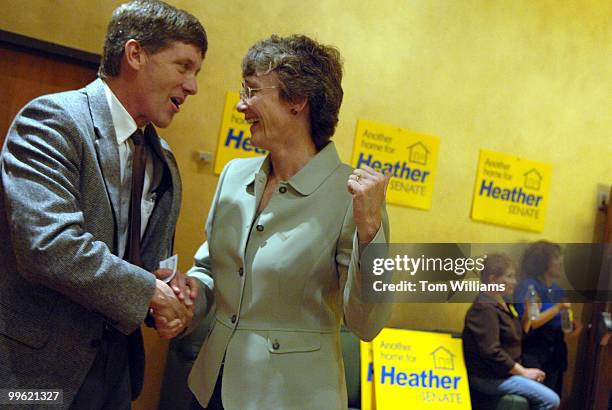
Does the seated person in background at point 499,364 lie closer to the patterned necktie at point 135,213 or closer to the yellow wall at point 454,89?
the yellow wall at point 454,89

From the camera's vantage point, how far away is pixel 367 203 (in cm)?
146

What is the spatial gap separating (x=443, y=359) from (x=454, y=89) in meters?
1.72

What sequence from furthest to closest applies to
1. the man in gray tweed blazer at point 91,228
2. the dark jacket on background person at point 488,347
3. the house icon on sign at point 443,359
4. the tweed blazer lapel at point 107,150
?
1. the house icon on sign at point 443,359
2. the dark jacket on background person at point 488,347
3. the tweed blazer lapel at point 107,150
4. the man in gray tweed blazer at point 91,228

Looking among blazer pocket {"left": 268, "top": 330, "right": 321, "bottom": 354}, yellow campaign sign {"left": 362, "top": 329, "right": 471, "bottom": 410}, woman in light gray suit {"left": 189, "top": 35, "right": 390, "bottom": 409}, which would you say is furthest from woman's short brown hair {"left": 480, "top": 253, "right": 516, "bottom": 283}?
yellow campaign sign {"left": 362, "top": 329, "right": 471, "bottom": 410}

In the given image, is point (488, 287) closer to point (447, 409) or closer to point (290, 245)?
point (290, 245)

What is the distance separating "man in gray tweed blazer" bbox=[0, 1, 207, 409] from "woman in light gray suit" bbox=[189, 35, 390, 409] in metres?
0.15

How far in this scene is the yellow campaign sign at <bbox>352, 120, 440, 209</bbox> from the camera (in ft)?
13.5

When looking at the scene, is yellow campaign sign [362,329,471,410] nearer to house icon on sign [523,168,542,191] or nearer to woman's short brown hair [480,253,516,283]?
house icon on sign [523,168,542,191]

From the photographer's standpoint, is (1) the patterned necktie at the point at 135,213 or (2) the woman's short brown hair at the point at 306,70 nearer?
(1) the patterned necktie at the point at 135,213

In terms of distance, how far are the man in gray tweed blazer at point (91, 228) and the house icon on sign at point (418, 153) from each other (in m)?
2.67

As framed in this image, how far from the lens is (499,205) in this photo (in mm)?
4465

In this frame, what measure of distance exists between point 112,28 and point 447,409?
2776 millimetres

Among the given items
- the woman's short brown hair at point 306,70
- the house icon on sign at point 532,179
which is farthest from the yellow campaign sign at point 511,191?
the woman's short brown hair at point 306,70

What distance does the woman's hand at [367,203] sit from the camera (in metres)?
1.46
